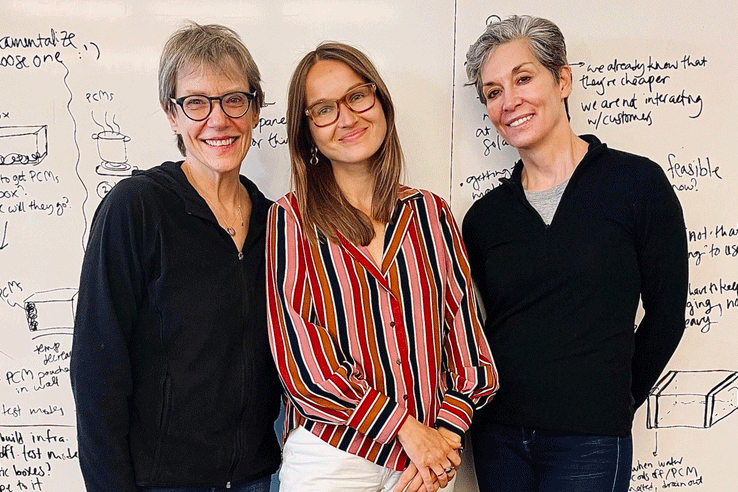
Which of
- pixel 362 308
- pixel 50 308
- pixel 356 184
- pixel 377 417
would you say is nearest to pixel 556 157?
pixel 356 184

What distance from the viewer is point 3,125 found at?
1626mm

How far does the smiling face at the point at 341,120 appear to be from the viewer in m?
1.30

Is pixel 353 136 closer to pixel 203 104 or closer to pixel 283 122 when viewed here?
pixel 203 104

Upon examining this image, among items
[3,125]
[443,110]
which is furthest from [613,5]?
[3,125]

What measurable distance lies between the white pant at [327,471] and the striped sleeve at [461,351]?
160 millimetres

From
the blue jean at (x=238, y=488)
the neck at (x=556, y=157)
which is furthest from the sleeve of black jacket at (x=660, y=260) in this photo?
the blue jean at (x=238, y=488)

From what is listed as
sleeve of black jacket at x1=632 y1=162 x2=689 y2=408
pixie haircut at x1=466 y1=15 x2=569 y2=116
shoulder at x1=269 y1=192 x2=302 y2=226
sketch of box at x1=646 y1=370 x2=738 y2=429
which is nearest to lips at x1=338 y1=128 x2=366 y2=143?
shoulder at x1=269 y1=192 x2=302 y2=226

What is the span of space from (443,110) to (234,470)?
103 centimetres

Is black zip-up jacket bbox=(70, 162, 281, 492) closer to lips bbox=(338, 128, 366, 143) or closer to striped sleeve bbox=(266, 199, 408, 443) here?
striped sleeve bbox=(266, 199, 408, 443)

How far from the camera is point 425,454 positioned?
1.22 meters

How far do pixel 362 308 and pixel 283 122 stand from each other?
0.67 metres

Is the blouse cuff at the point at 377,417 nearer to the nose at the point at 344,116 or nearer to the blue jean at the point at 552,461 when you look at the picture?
the blue jean at the point at 552,461

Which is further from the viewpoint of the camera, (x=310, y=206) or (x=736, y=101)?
(x=736, y=101)

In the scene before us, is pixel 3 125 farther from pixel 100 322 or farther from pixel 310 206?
pixel 310 206
